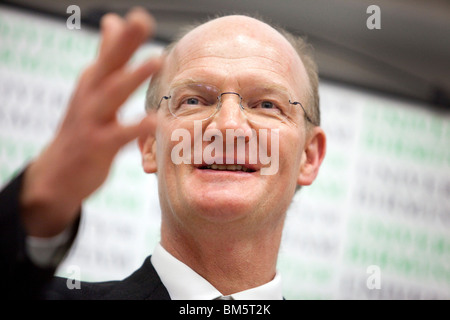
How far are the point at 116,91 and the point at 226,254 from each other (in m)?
0.78

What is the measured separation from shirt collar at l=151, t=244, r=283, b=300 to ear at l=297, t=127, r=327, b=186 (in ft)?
1.29

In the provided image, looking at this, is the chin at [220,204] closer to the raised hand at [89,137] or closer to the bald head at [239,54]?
the bald head at [239,54]

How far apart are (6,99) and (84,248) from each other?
88 centimetres

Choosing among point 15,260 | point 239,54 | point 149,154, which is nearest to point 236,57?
point 239,54

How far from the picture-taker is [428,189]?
143 inches

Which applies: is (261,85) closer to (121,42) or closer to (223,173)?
(223,173)

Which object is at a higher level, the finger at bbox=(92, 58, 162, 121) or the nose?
the nose

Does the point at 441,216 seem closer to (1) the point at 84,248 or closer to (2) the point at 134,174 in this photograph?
(2) the point at 134,174

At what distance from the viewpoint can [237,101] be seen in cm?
167

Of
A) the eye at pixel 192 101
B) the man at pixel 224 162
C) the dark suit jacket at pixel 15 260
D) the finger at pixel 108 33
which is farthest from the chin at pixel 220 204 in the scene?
the finger at pixel 108 33

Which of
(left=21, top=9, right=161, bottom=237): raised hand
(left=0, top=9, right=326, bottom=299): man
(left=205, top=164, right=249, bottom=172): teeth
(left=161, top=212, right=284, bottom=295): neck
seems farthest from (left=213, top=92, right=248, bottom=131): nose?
(left=21, top=9, right=161, bottom=237): raised hand

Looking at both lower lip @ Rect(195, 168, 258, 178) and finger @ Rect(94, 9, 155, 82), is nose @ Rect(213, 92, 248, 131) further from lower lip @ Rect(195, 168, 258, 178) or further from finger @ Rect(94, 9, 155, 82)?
finger @ Rect(94, 9, 155, 82)

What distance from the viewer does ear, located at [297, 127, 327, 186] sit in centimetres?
192
